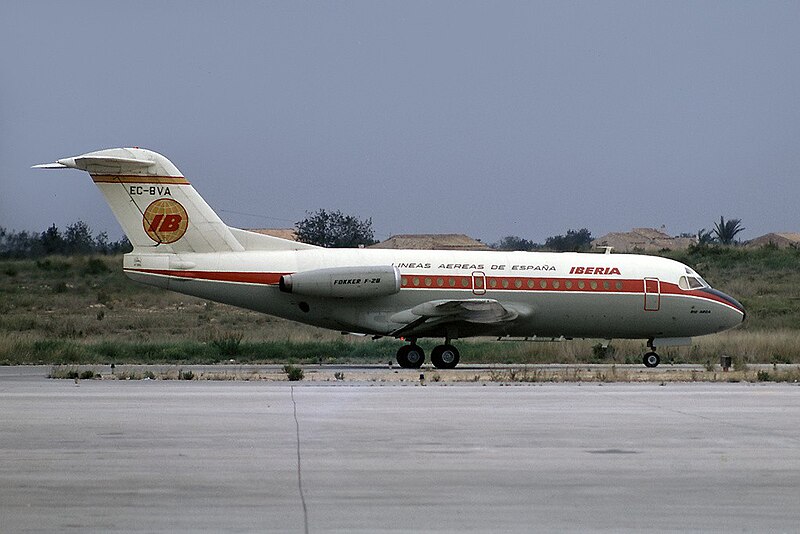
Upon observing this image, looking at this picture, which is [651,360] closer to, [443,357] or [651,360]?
[651,360]

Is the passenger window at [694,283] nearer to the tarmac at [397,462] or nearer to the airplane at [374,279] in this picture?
the airplane at [374,279]

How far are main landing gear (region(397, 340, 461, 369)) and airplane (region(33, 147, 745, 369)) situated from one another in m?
0.03

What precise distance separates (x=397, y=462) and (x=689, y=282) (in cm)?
2241

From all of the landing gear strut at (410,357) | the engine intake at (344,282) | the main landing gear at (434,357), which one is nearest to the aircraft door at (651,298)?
the main landing gear at (434,357)

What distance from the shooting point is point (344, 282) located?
3066 centimetres

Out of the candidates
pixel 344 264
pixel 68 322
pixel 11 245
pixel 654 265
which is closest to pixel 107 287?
pixel 68 322

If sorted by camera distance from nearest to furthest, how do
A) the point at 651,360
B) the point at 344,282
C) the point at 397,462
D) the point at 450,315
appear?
the point at 397,462 → the point at 344,282 → the point at 450,315 → the point at 651,360

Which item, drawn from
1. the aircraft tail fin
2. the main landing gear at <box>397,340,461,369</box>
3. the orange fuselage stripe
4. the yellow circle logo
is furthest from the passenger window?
the orange fuselage stripe

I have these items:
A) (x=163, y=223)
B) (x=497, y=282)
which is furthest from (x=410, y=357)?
(x=163, y=223)

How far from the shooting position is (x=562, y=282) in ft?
105

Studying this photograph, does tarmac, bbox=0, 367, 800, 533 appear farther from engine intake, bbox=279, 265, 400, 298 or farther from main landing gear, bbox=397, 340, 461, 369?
main landing gear, bbox=397, 340, 461, 369

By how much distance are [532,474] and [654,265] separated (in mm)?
22328

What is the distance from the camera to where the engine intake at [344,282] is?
3047cm

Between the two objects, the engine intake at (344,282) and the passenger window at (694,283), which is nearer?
the engine intake at (344,282)
